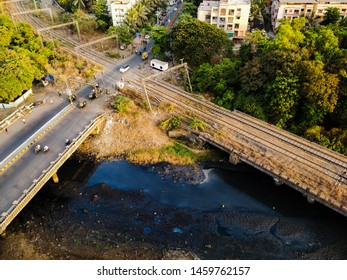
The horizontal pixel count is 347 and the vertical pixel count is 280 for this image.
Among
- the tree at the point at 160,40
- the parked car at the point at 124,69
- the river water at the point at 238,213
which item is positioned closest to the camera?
the river water at the point at 238,213

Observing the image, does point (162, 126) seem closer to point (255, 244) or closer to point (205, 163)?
point (205, 163)

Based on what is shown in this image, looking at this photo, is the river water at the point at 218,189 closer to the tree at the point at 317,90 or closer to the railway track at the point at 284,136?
the railway track at the point at 284,136

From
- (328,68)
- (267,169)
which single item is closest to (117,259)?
(267,169)

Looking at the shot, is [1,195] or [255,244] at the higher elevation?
[1,195]

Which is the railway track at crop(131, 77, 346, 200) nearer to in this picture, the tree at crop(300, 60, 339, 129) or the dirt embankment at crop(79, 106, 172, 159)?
the tree at crop(300, 60, 339, 129)

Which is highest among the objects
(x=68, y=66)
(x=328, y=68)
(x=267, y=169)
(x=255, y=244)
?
(x=328, y=68)

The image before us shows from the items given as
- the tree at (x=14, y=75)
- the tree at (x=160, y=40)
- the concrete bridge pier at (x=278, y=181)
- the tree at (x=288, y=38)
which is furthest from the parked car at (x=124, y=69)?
the concrete bridge pier at (x=278, y=181)

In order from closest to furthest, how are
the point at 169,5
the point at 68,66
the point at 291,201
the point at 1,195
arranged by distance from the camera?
1. the point at 1,195
2. the point at 291,201
3. the point at 68,66
4. the point at 169,5
